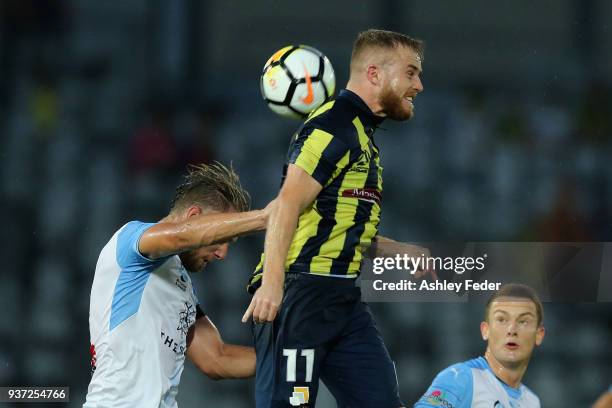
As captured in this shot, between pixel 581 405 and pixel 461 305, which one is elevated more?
pixel 461 305

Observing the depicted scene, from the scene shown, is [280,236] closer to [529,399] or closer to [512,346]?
[512,346]

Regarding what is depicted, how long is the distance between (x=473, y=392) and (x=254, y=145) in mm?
2557

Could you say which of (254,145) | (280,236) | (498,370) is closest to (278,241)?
(280,236)

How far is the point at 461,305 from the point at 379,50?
2661mm

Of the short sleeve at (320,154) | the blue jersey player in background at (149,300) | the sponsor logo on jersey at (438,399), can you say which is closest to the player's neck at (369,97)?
the short sleeve at (320,154)

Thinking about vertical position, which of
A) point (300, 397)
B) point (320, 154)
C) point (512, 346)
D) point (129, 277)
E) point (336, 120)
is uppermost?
point (336, 120)

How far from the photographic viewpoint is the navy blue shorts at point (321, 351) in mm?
2715

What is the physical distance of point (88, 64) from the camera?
6.19 metres

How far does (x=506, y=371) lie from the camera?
3.69 m

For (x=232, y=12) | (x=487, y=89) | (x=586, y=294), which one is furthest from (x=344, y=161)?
(x=232, y=12)

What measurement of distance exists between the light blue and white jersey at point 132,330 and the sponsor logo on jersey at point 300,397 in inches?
15.9

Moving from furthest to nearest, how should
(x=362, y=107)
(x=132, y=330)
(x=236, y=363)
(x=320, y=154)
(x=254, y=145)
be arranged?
(x=254, y=145), (x=236, y=363), (x=362, y=107), (x=132, y=330), (x=320, y=154)

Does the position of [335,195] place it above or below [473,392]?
above

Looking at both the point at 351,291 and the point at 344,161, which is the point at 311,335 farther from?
the point at 344,161
